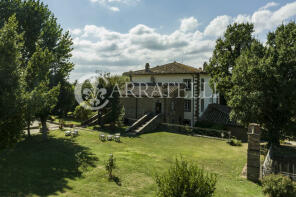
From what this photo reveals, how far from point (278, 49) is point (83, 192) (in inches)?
686

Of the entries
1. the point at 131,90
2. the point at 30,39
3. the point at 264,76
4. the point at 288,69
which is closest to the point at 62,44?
the point at 30,39

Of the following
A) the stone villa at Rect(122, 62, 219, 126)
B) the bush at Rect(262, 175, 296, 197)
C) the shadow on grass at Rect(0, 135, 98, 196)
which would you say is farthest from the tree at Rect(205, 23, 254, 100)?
the shadow on grass at Rect(0, 135, 98, 196)

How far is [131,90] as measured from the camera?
30812 mm

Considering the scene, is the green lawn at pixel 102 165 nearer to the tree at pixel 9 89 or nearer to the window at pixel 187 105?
the tree at pixel 9 89

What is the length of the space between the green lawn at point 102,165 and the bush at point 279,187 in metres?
0.74

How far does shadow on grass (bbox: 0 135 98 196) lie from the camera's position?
854cm

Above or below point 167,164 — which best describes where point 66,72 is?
above

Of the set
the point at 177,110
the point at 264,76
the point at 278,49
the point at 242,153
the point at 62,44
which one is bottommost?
the point at 242,153

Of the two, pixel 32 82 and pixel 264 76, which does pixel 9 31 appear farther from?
pixel 264 76

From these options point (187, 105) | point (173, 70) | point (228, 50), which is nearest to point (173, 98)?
point (187, 105)

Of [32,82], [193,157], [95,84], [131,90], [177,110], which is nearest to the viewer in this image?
[32,82]

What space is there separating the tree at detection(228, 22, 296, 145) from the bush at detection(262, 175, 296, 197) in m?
8.39

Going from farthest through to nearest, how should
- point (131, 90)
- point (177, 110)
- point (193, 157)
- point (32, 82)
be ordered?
point (131, 90) → point (177, 110) → point (193, 157) → point (32, 82)

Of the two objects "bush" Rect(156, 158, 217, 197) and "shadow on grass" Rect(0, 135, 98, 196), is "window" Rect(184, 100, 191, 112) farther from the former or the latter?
"bush" Rect(156, 158, 217, 197)
